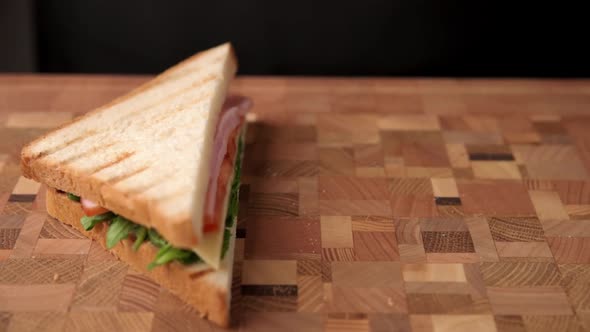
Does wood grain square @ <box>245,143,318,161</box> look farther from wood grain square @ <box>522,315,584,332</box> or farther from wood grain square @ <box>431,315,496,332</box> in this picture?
wood grain square @ <box>522,315,584,332</box>

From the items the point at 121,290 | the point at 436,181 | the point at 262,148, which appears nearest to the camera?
the point at 121,290

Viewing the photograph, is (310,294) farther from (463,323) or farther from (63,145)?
(63,145)

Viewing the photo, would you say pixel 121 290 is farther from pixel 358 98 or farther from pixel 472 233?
pixel 358 98

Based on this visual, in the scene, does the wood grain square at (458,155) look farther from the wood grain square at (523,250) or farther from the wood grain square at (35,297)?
the wood grain square at (35,297)

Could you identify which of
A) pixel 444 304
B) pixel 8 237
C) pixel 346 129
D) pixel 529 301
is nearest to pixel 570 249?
pixel 529 301

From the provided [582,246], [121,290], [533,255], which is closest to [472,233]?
[533,255]

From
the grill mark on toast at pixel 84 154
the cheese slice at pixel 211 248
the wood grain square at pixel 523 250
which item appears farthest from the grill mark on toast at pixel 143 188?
the wood grain square at pixel 523 250
